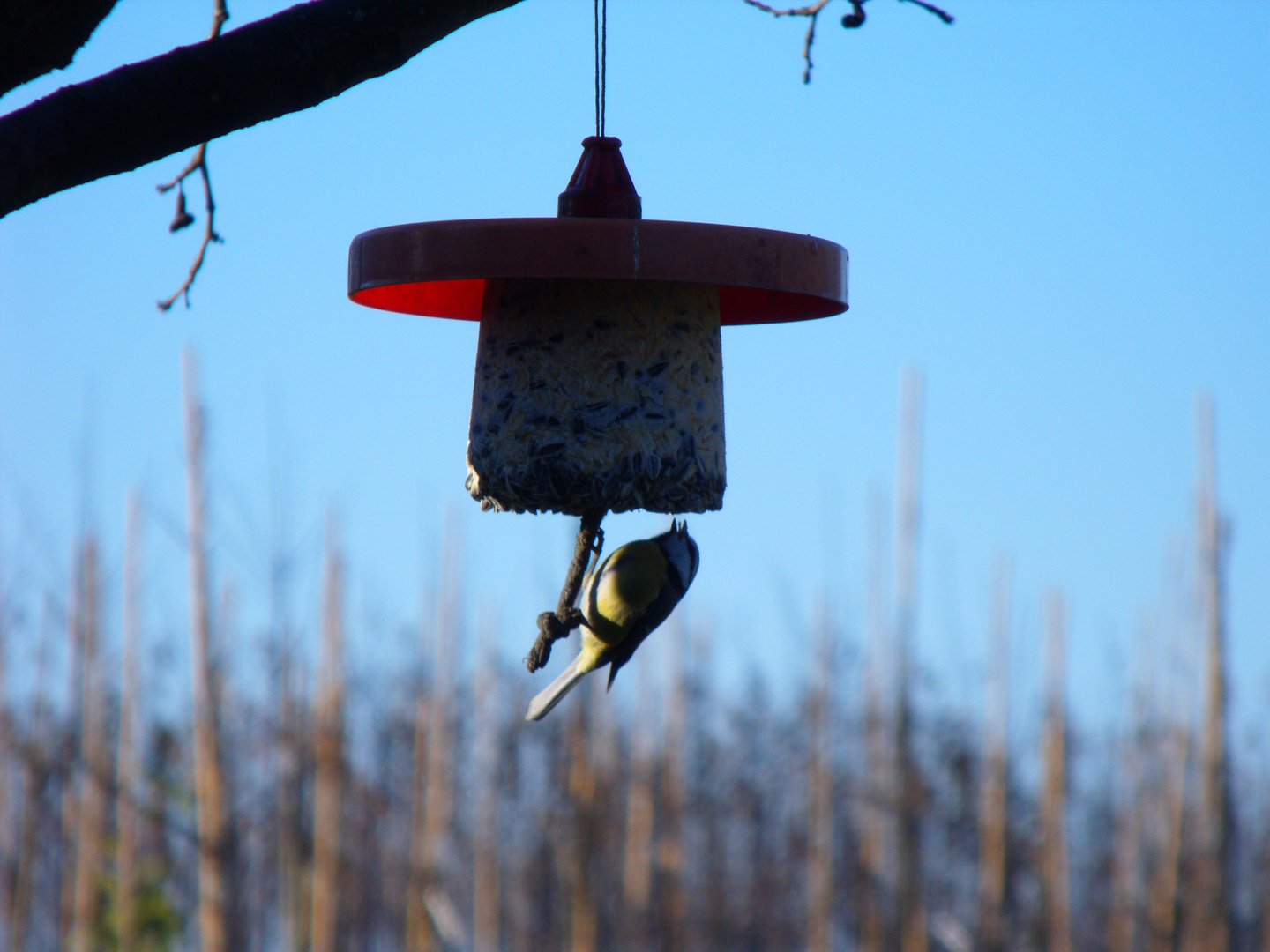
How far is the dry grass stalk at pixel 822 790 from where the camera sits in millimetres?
15297

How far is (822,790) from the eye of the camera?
635 inches

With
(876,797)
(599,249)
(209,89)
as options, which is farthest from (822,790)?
(209,89)

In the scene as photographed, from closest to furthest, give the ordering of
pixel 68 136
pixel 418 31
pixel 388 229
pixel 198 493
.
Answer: pixel 68 136 < pixel 418 31 < pixel 388 229 < pixel 198 493

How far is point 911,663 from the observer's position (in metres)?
13.9

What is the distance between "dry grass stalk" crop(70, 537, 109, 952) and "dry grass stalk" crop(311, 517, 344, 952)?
2.27 meters

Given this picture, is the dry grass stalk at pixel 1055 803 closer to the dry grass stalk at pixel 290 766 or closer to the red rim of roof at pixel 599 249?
the dry grass stalk at pixel 290 766

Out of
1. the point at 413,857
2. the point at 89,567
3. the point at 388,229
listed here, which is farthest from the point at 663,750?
the point at 388,229

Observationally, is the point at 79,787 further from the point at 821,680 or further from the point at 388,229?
the point at 388,229

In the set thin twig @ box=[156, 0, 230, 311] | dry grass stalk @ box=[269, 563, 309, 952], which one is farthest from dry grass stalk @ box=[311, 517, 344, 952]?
thin twig @ box=[156, 0, 230, 311]

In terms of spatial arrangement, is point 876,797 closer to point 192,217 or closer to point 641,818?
point 641,818

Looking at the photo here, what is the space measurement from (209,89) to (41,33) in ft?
0.77

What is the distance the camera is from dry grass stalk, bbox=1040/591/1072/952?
16.0m

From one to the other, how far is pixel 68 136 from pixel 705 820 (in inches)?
788

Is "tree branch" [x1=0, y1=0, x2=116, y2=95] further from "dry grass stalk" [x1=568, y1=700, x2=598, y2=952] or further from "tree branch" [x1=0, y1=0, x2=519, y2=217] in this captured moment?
"dry grass stalk" [x1=568, y1=700, x2=598, y2=952]
